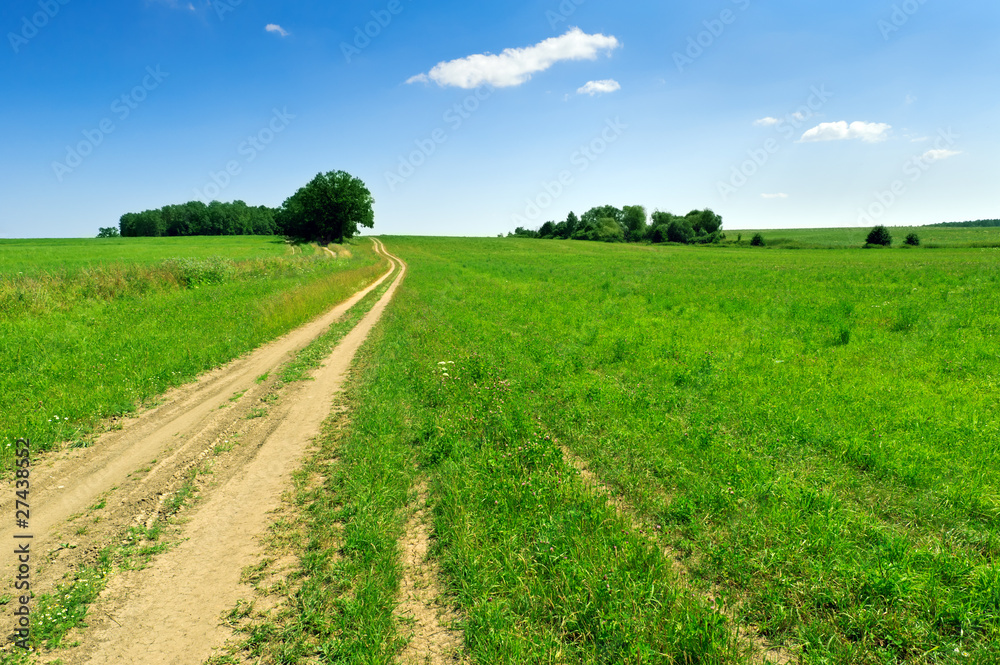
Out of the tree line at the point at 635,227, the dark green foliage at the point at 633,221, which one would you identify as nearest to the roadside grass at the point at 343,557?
the tree line at the point at 635,227

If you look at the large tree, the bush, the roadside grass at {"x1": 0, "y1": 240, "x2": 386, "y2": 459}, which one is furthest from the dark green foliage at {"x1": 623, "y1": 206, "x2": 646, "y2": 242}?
the roadside grass at {"x1": 0, "y1": 240, "x2": 386, "y2": 459}

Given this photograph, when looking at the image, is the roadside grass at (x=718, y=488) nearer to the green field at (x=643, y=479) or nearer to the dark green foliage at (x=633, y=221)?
the green field at (x=643, y=479)

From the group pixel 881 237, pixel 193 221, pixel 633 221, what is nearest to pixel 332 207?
pixel 193 221

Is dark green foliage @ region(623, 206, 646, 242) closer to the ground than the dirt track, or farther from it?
farther from it

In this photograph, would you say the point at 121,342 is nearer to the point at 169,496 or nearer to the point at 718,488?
the point at 169,496

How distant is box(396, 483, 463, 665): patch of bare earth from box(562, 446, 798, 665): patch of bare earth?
2045mm

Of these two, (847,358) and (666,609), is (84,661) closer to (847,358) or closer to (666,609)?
(666,609)

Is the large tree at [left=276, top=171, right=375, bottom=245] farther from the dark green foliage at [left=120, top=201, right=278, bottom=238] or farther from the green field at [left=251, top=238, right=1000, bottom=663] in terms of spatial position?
the green field at [left=251, top=238, right=1000, bottom=663]

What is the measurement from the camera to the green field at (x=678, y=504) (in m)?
3.50

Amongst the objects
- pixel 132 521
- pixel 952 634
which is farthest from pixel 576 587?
pixel 132 521

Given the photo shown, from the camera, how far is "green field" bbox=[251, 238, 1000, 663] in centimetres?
350

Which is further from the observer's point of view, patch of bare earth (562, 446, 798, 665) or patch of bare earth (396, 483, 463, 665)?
patch of bare earth (396, 483, 463, 665)

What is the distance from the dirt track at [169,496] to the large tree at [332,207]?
85237 mm

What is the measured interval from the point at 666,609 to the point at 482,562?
1664mm
